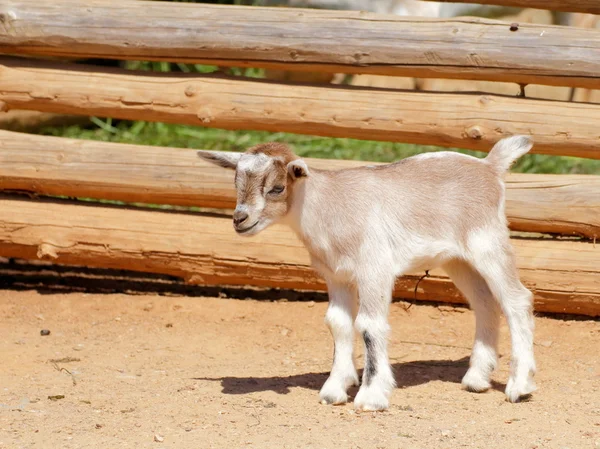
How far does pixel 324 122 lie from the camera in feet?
24.7

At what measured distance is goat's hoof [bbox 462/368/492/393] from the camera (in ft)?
19.6

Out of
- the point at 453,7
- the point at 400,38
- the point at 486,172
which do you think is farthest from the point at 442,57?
the point at 453,7

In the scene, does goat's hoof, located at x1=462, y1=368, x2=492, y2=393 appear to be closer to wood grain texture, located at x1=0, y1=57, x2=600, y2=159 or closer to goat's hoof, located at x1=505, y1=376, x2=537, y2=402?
goat's hoof, located at x1=505, y1=376, x2=537, y2=402

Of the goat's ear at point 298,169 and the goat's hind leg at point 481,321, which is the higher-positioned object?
the goat's ear at point 298,169

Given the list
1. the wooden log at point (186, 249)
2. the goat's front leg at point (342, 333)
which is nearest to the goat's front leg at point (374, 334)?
the goat's front leg at point (342, 333)

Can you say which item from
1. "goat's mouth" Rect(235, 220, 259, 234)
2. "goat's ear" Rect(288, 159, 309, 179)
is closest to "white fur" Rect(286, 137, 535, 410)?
"goat's ear" Rect(288, 159, 309, 179)

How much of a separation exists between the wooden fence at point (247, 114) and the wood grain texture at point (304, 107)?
0.04 feet

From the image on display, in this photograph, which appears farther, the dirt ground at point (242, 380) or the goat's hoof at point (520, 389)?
the goat's hoof at point (520, 389)

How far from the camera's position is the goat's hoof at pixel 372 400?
544 centimetres

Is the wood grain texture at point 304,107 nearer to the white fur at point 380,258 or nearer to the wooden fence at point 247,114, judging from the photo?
the wooden fence at point 247,114

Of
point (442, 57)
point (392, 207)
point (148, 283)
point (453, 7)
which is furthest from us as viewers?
point (453, 7)

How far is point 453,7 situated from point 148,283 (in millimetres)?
7157

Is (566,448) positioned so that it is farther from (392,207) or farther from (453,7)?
(453,7)

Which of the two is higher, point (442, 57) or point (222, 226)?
point (442, 57)
